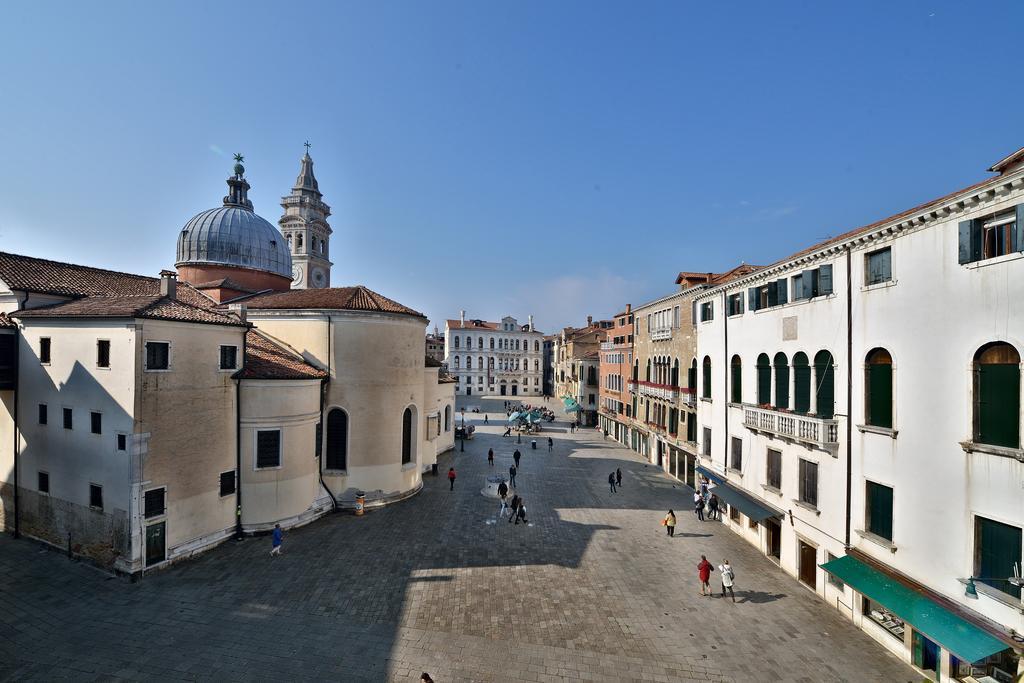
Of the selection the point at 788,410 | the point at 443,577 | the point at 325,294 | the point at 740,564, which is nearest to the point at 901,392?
the point at 788,410

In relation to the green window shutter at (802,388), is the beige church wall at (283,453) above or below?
below

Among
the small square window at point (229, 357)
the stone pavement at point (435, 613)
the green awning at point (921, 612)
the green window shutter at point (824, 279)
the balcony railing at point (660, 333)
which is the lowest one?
the stone pavement at point (435, 613)

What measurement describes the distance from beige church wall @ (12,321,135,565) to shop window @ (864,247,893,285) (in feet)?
→ 73.8

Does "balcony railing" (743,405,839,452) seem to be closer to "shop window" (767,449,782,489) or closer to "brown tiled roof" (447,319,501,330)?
"shop window" (767,449,782,489)

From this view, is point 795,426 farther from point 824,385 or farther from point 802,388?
point 824,385

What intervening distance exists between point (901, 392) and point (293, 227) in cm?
4738

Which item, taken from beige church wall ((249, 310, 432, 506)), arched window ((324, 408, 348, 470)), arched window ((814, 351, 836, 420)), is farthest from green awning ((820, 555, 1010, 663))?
arched window ((324, 408, 348, 470))

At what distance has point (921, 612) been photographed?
34.7ft

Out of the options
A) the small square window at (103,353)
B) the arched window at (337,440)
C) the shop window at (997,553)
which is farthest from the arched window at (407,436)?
the shop window at (997,553)

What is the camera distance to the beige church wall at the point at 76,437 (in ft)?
50.6

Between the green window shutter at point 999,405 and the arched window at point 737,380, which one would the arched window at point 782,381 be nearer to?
the arched window at point 737,380

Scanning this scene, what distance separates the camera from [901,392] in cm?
1193

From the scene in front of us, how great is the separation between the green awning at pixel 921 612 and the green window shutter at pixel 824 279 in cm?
794

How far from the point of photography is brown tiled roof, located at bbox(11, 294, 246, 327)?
50.9 ft
